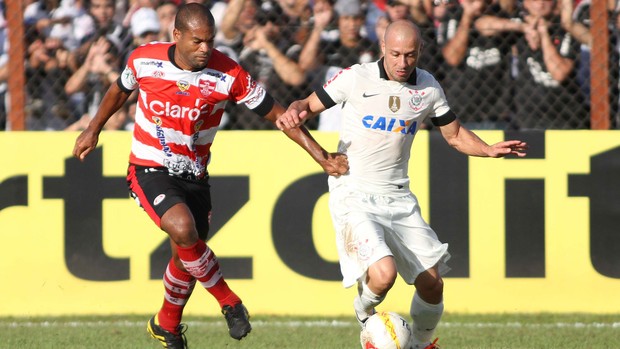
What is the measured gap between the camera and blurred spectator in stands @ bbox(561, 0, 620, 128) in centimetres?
922

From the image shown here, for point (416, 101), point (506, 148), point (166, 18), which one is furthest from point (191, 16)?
point (166, 18)

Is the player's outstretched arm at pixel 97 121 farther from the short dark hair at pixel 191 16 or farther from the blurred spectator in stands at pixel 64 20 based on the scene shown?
the blurred spectator in stands at pixel 64 20

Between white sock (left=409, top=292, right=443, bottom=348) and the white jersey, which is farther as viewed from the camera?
white sock (left=409, top=292, right=443, bottom=348)

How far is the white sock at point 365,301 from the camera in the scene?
6.62m

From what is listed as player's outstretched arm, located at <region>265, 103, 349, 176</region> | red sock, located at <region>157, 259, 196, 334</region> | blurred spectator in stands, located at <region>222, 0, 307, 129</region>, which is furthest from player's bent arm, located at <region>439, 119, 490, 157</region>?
blurred spectator in stands, located at <region>222, 0, 307, 129</region>

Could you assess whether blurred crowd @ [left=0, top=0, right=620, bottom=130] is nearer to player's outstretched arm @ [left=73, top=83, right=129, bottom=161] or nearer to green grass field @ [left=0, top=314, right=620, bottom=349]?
green grass field @ [left=0, top=314, right=620, bottom=349]

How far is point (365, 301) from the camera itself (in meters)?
6.71

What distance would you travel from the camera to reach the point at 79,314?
9070 millimetres

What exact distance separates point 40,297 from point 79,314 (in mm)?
342

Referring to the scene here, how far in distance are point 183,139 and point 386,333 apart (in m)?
1.78

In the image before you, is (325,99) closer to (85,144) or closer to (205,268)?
(205,268)

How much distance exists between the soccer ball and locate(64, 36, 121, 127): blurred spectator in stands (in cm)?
408

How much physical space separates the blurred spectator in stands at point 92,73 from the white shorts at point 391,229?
11.1ft

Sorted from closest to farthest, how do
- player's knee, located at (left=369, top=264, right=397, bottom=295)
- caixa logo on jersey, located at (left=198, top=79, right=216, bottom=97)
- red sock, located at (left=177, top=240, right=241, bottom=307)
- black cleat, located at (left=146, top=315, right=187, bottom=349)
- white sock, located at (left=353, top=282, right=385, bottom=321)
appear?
player's knee, located at (left=369, top=264, right=397, bottom=295), white sock, located at (left=353, top=282, right=385, bottom=321), red sock, located at (left=177, top=240, right=241, bottom=307), caixa logo on jersey, located at (left=198, top=79, right=216, bottom=97), black cleat, located at (left=146, top=315, right=187, bottom=349)
